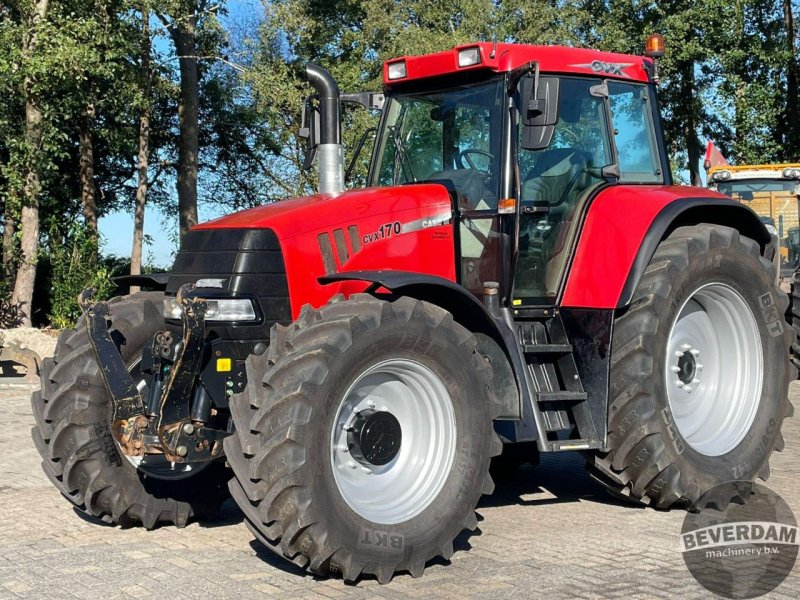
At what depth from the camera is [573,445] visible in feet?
20.2

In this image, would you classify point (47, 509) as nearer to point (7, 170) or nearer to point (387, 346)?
point (387, 346)

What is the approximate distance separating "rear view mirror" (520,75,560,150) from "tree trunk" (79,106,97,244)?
20663mm

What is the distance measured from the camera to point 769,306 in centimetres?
732

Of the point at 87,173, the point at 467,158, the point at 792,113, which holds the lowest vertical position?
the point at 467,158

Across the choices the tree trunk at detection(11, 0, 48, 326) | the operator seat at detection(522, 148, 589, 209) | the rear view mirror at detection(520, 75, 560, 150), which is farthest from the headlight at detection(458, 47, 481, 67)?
the tree trunk at detection(11, 0, 48, 326)

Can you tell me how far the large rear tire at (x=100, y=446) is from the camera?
6238 mm

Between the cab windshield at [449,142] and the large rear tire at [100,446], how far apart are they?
1814 mm

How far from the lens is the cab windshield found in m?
6.59

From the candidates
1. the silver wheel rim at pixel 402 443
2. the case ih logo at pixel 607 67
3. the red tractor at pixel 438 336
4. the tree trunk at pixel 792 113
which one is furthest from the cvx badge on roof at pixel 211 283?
the tree trunk at pixel 792 113

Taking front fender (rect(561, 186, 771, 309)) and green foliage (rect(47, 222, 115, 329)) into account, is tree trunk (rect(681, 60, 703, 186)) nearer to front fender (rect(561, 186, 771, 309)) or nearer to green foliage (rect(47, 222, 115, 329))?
green foliage (rect(47, 222, 115, 329))

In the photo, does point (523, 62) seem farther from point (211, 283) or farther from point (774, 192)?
point (774, 192)

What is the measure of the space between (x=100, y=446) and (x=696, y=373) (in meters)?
3.86

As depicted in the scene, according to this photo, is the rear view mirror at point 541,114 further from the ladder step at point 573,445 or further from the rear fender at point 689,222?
the ladder step at point 573,445

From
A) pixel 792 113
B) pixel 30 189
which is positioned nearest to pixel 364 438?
pixel 30 189
